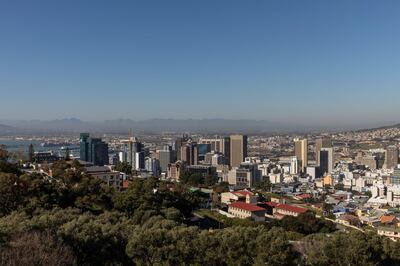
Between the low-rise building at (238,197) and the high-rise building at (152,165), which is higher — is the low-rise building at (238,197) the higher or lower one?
the higher one

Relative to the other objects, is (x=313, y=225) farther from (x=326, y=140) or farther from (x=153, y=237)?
(x=326, y=140)

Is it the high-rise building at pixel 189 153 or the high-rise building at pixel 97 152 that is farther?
the high-rise building at pixel 189 153

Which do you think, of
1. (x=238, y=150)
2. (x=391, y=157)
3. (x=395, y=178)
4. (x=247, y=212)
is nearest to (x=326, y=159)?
(x=391, y=157)

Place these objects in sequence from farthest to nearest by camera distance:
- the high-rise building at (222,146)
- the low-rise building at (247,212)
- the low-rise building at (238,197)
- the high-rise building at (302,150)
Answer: the high-rise building at (302,150) → the high-rise building at (222,146) → the low-rise building at (238,197) → the low-rise building at (247,212)

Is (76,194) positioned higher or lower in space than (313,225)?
higher

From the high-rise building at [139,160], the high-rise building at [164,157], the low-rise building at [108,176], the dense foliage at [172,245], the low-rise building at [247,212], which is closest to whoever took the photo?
the dense foliage at [172,245]

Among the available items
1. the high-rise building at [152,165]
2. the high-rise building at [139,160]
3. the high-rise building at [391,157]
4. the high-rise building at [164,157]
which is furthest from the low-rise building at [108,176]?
the high-rise building at [391,157]

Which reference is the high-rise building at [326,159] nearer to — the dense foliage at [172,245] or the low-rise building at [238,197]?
the low-rise building at [238,197]

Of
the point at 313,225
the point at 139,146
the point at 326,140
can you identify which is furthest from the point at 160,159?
the point at 313,225

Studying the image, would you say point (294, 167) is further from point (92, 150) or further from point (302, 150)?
point (92, 150)
